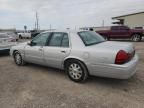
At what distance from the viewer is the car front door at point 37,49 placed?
201 inches

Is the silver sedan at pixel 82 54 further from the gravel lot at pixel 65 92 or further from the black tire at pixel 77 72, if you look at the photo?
the gravel lot at pixel 65 92

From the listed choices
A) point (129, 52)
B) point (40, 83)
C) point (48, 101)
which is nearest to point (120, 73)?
point (129, 52)

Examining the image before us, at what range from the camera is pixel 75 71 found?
4.27 metres

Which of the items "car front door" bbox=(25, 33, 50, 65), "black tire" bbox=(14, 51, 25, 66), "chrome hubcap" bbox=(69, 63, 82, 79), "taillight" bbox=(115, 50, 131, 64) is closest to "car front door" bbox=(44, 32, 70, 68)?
"car front door" bbox=(25, 33, 50, 65)

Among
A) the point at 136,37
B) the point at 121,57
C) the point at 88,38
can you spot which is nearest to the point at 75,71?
the point at 88,38

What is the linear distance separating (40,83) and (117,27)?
47.7ft

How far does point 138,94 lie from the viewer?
11.7 ft

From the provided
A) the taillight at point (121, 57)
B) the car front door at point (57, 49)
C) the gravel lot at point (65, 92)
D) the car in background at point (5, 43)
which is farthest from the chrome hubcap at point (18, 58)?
the taillight at point (121, 57)

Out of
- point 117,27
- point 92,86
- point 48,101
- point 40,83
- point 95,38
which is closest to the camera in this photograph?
point 48,101

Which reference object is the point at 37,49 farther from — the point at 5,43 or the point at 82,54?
the point at 5,43

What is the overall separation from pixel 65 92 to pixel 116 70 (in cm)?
136

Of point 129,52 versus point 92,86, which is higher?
point 129,52

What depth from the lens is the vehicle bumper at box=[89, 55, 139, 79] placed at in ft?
11.5

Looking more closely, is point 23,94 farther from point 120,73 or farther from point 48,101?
point 120,73
